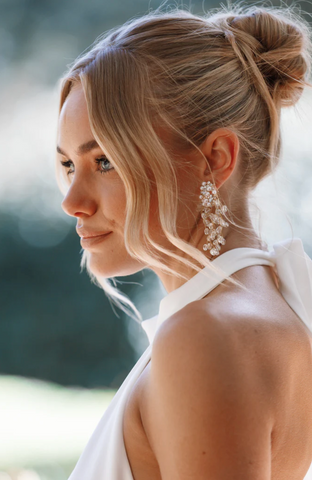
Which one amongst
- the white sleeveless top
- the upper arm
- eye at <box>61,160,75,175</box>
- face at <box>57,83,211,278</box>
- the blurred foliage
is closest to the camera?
the upper arm

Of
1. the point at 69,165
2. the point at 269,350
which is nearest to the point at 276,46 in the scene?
the point at 69,165

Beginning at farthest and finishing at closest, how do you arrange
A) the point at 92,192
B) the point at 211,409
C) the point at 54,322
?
the point at 54,322
the point at 92,192
the point at 211,409

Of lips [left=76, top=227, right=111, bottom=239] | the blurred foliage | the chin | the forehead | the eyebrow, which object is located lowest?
the blurred foliage

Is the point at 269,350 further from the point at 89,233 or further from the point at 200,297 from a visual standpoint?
the point at 89,233

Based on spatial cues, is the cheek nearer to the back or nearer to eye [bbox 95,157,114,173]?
eye [bbox 95,157,114,173]

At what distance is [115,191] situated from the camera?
3.20 feet

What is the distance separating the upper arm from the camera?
65 centimetres

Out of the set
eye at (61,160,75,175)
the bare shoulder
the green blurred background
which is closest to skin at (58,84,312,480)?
the bare shoulder

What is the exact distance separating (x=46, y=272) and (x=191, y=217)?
1614mm

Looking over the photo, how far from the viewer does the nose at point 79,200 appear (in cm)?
99

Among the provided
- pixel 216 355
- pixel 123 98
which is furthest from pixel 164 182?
pixel 216 355

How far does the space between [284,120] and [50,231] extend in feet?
4.76

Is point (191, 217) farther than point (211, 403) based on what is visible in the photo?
Yes

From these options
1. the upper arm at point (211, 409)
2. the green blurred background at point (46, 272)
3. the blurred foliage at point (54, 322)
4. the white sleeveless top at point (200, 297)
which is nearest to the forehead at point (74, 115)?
the white sleeveless top at point (200, 297)
